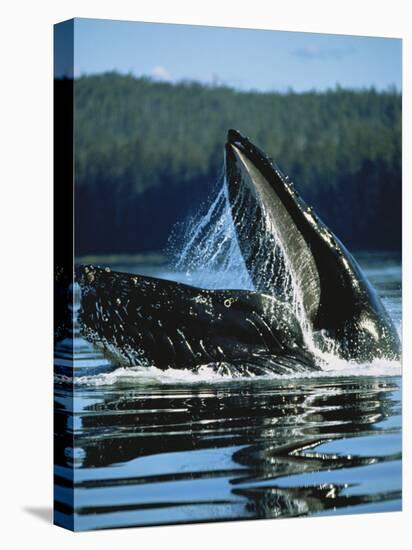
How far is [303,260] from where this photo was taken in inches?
685

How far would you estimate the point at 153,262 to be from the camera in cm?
1653

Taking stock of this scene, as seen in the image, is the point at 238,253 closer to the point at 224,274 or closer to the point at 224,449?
the point at 224,274

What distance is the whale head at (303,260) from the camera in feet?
56.1

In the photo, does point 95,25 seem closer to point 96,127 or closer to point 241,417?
point 96,127

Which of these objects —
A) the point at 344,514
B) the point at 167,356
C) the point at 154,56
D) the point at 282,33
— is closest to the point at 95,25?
the point at 154,56

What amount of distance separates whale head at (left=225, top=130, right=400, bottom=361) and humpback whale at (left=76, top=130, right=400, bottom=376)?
0.01m

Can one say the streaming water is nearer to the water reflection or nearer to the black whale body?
the water reflection

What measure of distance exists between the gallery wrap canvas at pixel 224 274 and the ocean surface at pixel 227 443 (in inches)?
0.8

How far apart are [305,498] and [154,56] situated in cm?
482

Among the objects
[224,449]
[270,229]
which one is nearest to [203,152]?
[270,229]

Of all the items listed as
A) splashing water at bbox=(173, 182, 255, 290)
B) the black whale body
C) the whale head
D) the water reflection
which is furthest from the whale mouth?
the water reflection

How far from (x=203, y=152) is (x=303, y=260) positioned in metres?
1.68

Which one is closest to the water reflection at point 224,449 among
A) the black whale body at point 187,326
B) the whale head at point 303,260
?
the black whale body at point 187,326

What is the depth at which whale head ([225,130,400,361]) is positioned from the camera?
17.1m
